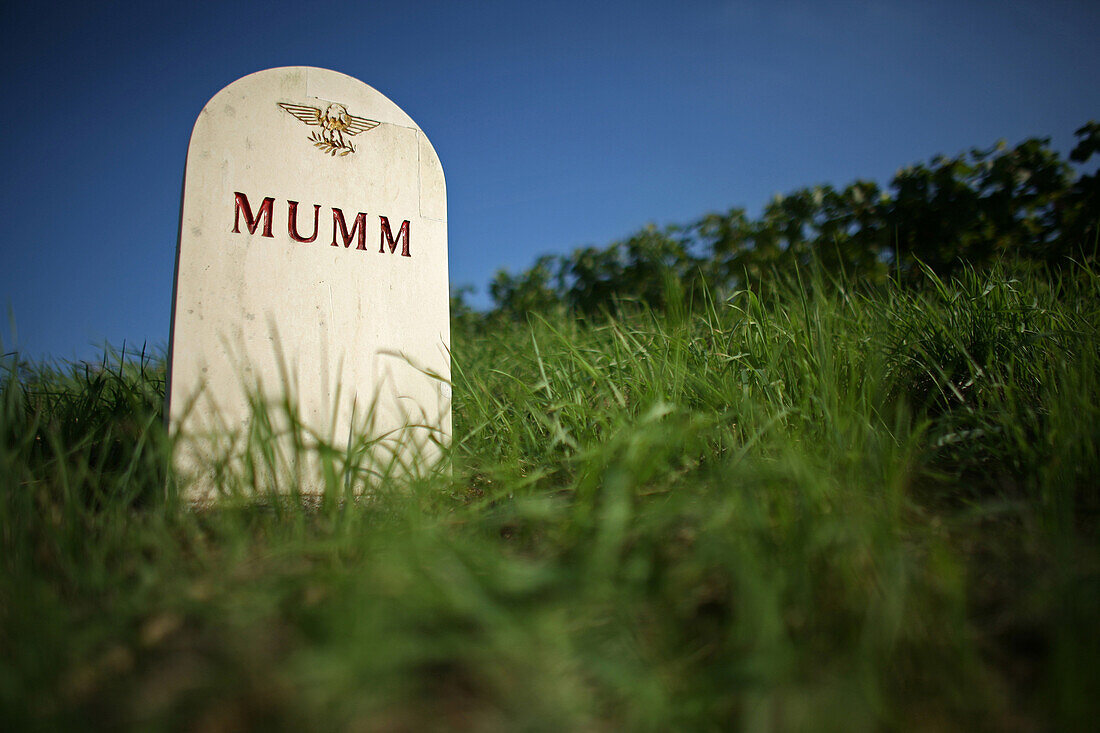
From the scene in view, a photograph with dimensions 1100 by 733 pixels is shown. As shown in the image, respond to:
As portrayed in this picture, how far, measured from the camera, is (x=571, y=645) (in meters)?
0.79

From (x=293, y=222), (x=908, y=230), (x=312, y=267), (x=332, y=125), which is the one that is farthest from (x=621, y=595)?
(x=908, y=230)

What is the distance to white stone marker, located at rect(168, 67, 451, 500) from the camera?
1738 millimetres

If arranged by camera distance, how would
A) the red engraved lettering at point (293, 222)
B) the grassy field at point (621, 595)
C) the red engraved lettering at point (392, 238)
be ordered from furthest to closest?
the red engraved lettering at point (392, 238)
the red engraved lettering at point (293, 222)
the grassy field at point (621, 595)

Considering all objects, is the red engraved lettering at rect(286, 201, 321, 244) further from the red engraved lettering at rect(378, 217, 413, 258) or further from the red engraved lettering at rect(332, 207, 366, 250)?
the red engraved lettering at rect(378, 217, 413, 258)

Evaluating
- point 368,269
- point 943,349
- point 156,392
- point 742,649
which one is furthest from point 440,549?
point 156,392

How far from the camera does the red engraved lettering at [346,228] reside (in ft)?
6.42

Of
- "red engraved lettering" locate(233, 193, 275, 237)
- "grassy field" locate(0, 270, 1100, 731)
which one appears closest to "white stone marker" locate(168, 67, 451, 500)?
"red engraved lettering" locate(233, 193, 275, 237)

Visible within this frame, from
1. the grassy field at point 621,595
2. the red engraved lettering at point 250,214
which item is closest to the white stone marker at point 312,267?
the red engraved lettering at point 250,214

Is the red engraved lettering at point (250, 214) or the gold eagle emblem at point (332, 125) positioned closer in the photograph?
the red engraved lettering at point (250, 214)

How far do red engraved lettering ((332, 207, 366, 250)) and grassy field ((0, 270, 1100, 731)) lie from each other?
948mm

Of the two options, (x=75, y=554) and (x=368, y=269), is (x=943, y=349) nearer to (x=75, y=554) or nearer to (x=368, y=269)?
(x=368, y=269)

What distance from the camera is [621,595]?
88 cm

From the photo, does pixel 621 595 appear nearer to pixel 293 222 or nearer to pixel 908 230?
pixel 293 222

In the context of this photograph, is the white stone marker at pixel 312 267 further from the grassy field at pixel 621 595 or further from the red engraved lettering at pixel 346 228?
the grassy field at pixel 621 595
